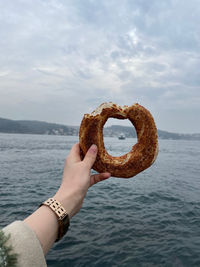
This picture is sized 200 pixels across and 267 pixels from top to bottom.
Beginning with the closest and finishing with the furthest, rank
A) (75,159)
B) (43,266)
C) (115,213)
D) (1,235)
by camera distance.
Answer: (1,235)
(43,266)
(75,159)
(115,213)

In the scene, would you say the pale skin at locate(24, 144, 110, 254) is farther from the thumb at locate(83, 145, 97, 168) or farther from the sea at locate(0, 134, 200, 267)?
the sea at locate(0, 134, 200, 267)

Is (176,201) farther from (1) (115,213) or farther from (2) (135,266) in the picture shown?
(2) (135,266)

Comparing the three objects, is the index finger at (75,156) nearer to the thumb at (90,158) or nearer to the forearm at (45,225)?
the thumb at (90,158)

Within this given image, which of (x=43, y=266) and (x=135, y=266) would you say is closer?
(x=43, y=266)

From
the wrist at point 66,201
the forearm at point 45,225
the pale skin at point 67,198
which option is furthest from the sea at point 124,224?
the forearm at point 45,225

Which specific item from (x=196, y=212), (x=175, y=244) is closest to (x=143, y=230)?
(x=175, y=244)

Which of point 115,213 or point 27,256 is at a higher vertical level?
point 27,256

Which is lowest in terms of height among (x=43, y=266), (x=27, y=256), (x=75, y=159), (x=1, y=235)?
(x=43, y=266)

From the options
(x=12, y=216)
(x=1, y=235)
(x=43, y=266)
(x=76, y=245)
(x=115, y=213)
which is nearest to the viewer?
(x=1, y=235)
